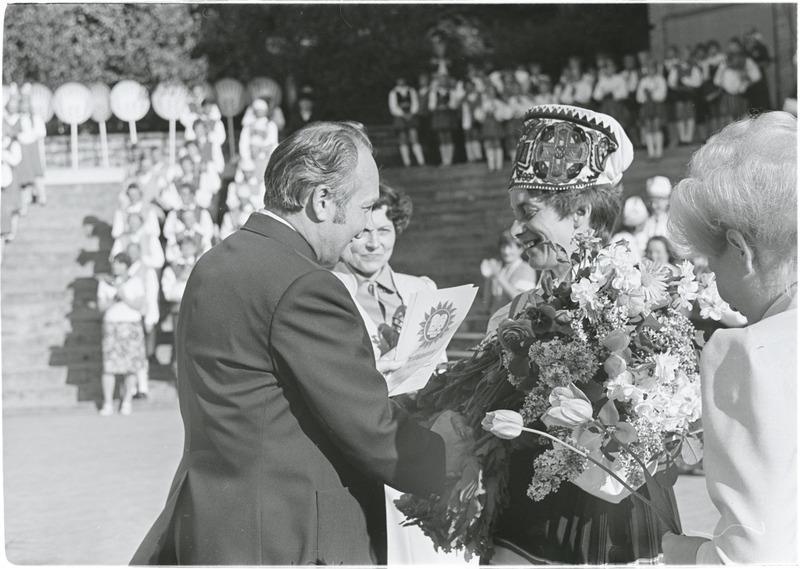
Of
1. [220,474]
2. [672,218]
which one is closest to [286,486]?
[220,474]

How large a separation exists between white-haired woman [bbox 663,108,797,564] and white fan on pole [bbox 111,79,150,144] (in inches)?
886

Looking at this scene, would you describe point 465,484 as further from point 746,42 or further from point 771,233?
point 746,42

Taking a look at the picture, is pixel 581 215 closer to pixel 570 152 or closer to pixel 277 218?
pixel 570 152

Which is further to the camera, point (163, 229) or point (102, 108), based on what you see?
point (102, 108)

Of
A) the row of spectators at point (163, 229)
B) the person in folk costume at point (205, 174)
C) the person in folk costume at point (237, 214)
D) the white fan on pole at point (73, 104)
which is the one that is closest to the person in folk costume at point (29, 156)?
the row of spectators at point (163, 229)

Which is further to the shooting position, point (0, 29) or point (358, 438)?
point (0, 29)

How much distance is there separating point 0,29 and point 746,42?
710 inches

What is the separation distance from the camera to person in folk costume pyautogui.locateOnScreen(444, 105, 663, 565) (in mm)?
2705

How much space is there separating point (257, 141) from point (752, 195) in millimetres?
15930

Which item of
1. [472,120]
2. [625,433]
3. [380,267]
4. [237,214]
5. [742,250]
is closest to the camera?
[742,250]

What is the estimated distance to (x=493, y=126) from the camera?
20.1 metres

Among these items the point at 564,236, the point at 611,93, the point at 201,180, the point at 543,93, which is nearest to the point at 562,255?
the point at 564,236

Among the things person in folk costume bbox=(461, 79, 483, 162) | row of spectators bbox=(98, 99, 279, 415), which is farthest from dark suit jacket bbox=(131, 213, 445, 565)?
person in folk costume bbox=(461, 79, 483, 162)

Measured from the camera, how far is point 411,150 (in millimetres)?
21906
